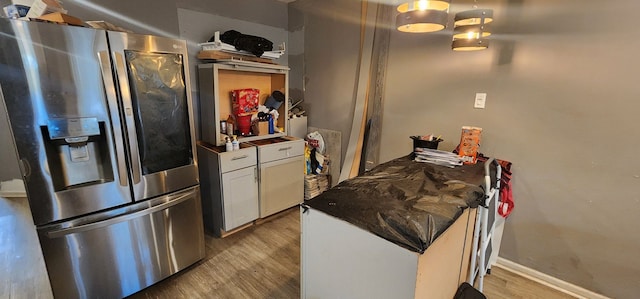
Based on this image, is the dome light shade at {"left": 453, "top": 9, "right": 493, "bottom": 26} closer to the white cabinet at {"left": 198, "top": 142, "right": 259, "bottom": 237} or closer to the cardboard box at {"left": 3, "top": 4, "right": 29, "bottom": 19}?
the white cabinet at {"left": 198, "top": 142, "right": 259, "bottom": 237}

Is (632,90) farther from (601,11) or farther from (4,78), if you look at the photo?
(4,78)

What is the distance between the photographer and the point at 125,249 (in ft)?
5.80

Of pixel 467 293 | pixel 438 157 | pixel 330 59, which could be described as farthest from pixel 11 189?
pixel 467 293

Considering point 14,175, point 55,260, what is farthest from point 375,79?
Answer: point 14,175

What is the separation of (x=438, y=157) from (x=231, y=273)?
71.6 inches

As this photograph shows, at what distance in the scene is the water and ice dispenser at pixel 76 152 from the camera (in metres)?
1.45

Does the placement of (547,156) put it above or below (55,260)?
above

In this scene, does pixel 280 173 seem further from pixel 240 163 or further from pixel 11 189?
pixel 11 189

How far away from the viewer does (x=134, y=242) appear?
1798mm

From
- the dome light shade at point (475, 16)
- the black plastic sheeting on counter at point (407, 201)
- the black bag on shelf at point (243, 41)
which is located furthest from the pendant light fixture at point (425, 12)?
the black bag on shelf at point (243, 41)

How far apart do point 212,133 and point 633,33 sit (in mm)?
3088

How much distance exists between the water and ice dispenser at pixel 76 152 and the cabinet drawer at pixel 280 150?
126 cm

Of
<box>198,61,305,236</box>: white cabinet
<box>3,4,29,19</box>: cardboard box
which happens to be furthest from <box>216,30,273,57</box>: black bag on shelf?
<box>3,4,29,19</box>: cardboard box

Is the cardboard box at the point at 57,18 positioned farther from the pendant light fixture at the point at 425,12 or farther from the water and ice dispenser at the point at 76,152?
the pendant light fixture at the point at 425,12
